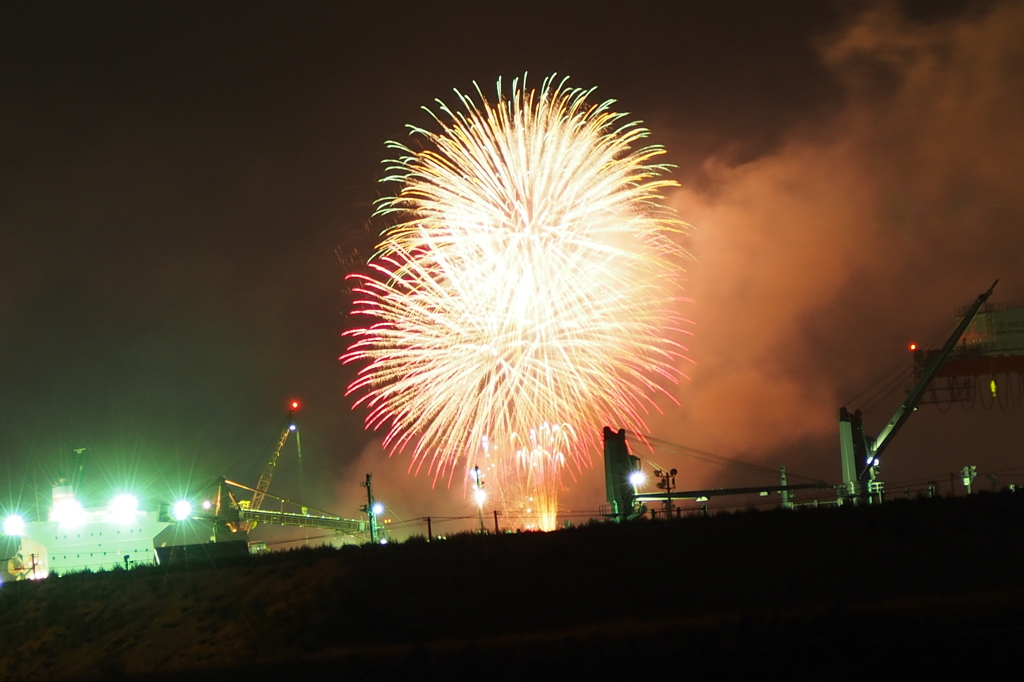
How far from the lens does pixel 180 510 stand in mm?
67750

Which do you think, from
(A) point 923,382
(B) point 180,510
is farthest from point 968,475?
(B) point 180,510

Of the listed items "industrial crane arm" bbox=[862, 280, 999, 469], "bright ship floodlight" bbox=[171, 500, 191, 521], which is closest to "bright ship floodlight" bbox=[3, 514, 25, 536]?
"bright ship floodlight" bbox=[171, 500, 191, 521]

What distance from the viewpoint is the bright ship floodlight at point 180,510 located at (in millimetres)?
67438

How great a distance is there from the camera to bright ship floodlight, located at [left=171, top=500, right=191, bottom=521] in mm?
67438

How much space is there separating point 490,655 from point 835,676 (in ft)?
24.7

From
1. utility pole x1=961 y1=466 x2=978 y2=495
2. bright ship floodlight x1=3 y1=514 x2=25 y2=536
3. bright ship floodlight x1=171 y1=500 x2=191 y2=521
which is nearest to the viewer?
utility pole x1=961 y1=466 x2=978 y2=495

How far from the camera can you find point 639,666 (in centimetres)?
2195

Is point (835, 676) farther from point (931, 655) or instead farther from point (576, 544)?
point (576, 544)

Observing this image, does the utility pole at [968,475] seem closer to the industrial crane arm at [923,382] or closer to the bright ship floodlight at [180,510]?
the industrial crane arm at [923,382]

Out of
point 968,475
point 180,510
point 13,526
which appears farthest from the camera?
point 13,526

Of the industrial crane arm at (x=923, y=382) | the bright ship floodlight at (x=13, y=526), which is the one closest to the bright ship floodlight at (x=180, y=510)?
the bright ship floodlight at (x=13, y=526)

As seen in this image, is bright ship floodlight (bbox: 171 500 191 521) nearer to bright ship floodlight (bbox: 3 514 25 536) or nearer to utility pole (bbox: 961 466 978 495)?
bright ship floodlight (bbox: 3 514 25 536)

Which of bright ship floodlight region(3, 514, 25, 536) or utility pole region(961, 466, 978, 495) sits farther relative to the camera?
bright ship floodlight region(3, 514, 25, 536)

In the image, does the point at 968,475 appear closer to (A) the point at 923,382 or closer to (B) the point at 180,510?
(A) the point at 923,382
